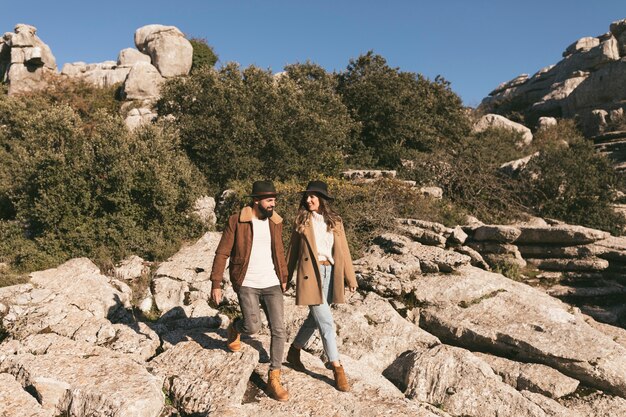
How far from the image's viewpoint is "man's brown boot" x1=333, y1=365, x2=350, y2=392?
502cm

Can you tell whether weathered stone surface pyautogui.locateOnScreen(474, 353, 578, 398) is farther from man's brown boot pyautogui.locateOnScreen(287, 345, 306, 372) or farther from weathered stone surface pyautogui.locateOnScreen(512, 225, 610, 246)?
weathered stone surface pyautogui.locateOnScreen(512, 225, 610, 246)

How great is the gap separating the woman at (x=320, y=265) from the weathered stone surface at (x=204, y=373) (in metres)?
0.83

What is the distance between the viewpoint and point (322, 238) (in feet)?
17.1

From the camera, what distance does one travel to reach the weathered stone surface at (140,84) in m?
31.3

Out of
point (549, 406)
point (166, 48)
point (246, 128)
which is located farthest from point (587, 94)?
point (549, 406)

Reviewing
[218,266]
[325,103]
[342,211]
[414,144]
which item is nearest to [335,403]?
[218,266]

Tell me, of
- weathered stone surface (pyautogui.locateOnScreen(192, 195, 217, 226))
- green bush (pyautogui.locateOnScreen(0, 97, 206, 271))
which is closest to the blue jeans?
green bush (pyautogui.locateOnScreen(0, 97, 206, 271))

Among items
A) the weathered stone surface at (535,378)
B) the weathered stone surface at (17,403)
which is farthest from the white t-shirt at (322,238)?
the weathered stone surface at (535,378)

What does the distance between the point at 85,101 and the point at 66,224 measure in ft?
66.1

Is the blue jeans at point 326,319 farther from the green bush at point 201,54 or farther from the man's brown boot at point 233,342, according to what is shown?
the green bush at point 201,54

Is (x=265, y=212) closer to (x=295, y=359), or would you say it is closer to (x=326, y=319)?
(x=326, y=319)

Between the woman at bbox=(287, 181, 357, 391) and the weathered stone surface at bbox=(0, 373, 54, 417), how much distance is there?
9.48 ft

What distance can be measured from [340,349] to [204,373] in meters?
2.62

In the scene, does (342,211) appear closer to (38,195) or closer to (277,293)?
(277,293)
